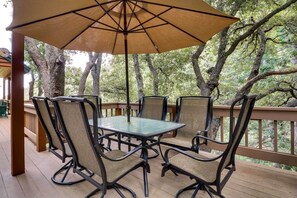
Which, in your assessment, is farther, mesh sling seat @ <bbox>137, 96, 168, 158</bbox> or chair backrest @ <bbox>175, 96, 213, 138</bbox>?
mesh sling seat @ <bbox>137, 96, 168, 158</bbox>

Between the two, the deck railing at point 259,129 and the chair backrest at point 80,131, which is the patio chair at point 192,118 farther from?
the chair backrest at point 80,131

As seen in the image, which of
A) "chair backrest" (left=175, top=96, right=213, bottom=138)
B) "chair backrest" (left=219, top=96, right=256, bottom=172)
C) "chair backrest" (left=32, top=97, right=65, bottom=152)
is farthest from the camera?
"chair backrest" (left=175, top=96, right=213, bottom=138)

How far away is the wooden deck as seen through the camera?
92.4 inches

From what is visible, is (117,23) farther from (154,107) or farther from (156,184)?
(156,184)

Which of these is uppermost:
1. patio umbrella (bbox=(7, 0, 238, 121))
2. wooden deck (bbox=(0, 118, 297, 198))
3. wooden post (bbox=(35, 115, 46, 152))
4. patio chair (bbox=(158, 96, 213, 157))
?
patio umbrella (bbox=(7, 0, 238, 121))

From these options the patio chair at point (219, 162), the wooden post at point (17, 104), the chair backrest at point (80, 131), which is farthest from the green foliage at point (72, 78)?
the patio chair at point (219, 162)

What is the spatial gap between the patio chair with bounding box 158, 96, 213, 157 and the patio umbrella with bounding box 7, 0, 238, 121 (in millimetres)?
917

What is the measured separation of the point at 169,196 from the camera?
230 cm

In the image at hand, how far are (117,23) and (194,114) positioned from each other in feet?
6.29

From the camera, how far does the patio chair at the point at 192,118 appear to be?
10.1ft

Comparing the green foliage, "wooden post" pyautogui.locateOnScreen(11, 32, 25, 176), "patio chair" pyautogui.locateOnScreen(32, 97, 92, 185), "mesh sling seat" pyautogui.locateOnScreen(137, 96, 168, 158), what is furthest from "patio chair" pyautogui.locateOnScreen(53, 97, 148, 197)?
the green foliage

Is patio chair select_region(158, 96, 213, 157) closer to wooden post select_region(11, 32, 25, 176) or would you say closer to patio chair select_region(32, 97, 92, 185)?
patio chair select_region(32, 97, 92, 185)

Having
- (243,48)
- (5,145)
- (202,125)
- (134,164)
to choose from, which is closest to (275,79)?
(243,48)

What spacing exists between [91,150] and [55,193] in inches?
41.0
